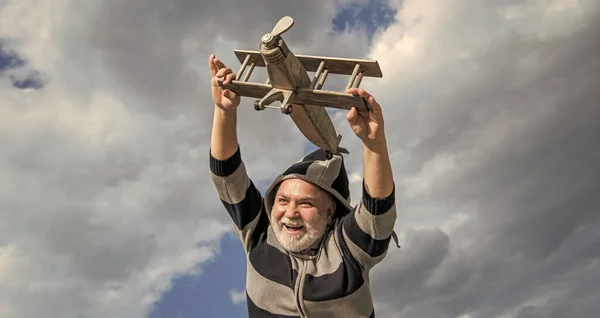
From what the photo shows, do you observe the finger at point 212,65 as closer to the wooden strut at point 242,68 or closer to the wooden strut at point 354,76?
the wooden strut at point 242,68

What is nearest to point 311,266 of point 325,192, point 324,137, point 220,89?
point 325,192

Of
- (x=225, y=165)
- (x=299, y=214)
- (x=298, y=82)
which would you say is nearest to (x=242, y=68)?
(x=298, y=82)

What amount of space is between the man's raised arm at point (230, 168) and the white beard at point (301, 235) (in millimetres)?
387

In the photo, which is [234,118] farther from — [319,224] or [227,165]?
[319,224]

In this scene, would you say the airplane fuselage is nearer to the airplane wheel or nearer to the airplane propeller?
the airplane propeller

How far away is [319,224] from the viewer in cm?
488

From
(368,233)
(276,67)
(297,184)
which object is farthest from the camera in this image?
(297,184)

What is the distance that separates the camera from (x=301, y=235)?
15.7 ft

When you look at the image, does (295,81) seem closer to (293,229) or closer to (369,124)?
(369,124)

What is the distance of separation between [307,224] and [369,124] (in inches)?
39.9

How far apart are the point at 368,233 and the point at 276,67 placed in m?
1.44

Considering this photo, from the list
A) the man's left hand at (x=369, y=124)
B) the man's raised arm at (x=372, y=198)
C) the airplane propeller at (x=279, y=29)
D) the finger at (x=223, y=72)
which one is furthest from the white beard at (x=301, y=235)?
the airplane propeller at (x=279, y=29)

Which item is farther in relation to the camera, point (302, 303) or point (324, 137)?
point (324, 137)

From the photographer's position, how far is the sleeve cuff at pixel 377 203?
14.7 ft
